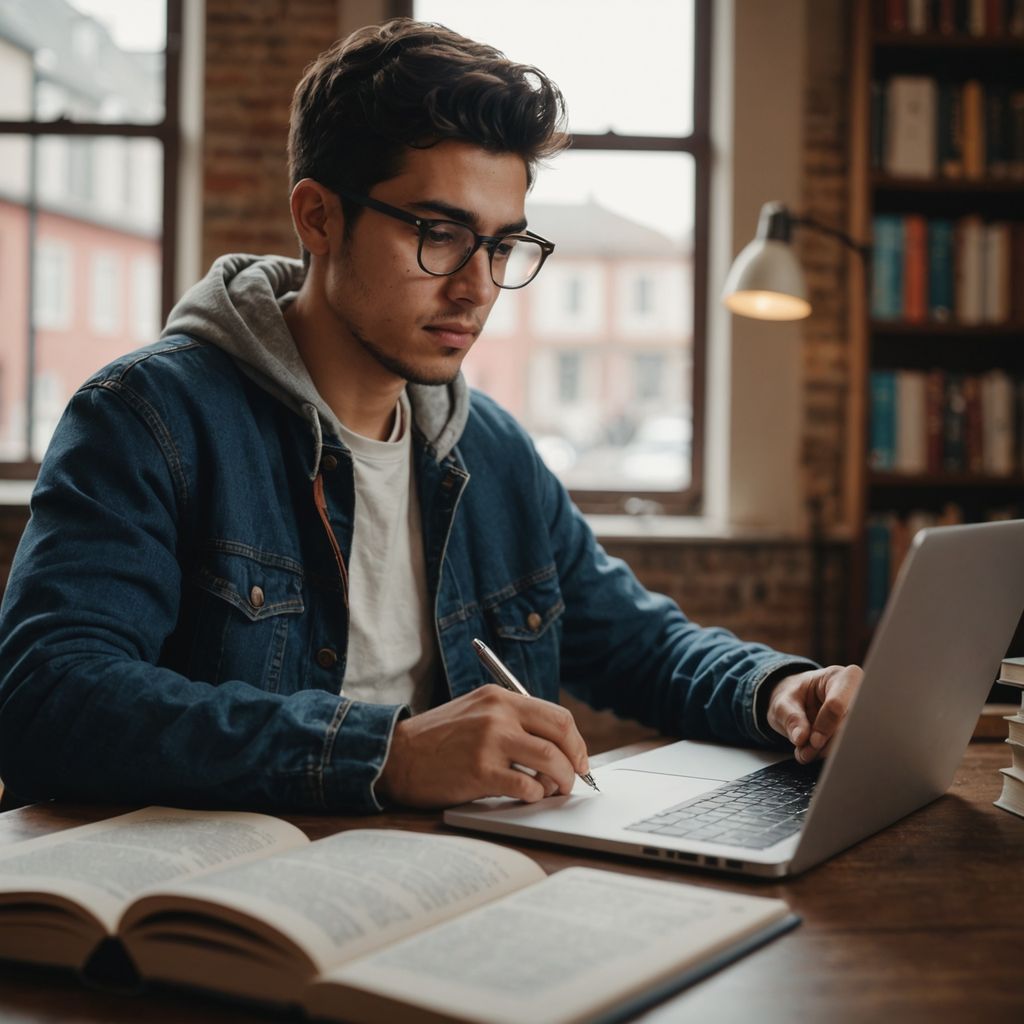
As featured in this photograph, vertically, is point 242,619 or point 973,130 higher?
point 973,130

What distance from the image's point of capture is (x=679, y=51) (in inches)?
163

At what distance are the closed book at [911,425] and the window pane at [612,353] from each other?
745 mm

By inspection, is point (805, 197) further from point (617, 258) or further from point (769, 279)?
point (769, 279)

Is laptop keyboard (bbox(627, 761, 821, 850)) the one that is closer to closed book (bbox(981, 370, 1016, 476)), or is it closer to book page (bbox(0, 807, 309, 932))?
book page (bbox(0, 807, 309, 932))

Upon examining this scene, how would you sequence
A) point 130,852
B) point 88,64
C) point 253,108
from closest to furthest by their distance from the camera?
point 130,852
point 253,108
point 88,64

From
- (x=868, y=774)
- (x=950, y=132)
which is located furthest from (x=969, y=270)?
(x=868, y=774)

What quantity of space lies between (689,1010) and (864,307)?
3.30 m

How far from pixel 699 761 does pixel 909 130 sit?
9.92 ft

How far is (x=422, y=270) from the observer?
1.51m

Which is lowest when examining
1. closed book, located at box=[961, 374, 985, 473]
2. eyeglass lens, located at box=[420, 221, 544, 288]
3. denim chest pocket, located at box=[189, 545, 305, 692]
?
denim chest pocket, located at box=[189, 545, 305, 692]

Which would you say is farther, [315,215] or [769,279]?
[769,279]

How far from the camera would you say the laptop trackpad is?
121 cm

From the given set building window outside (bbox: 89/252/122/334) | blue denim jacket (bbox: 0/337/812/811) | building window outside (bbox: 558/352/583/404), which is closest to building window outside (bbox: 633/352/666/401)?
building window outside (bbox: 558/352/583/404)

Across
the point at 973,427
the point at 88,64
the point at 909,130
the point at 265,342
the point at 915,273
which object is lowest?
the point at 973,427
